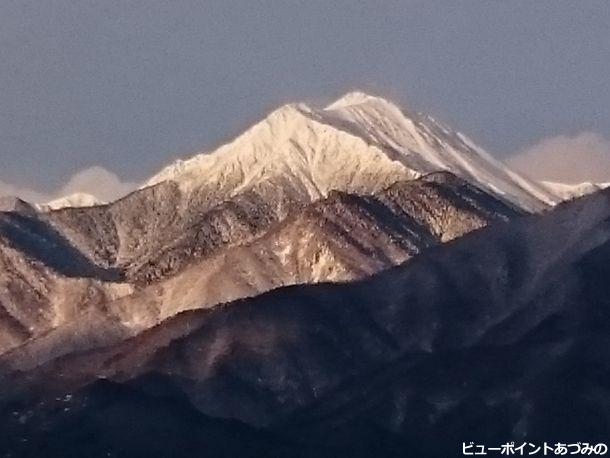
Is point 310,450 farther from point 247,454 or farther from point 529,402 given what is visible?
point 529,402

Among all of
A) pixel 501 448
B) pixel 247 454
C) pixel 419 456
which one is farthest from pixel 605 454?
pixel 247 454

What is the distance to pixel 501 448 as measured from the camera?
603 ft

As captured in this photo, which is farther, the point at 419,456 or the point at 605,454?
the point at 419,456

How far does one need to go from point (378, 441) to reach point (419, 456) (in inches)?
236

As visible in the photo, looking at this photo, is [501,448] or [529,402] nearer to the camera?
[501,448]

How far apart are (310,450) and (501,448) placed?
2256 cm

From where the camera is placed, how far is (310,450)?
19925cm

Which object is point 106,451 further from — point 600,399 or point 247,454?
point 600,399

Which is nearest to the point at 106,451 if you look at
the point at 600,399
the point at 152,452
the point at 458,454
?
the point at 152,452

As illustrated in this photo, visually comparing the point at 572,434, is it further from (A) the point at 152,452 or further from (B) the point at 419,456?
(A) the point at 152,452

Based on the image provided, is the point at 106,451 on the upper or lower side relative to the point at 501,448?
upper

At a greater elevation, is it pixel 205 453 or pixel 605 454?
pixel 205 453

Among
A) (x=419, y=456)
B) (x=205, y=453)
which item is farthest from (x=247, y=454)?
(x=419, y=456)

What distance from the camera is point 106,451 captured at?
7835 inches
